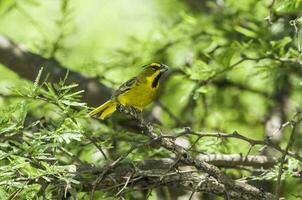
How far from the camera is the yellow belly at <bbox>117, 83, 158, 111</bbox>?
523cm

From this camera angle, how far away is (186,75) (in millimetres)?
5117

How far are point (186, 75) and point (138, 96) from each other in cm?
38

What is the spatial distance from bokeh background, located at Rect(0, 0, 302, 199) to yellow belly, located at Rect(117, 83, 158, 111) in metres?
0.20

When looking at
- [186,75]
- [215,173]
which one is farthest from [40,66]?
[215,173]

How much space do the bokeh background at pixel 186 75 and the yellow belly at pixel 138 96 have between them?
196 millimetres

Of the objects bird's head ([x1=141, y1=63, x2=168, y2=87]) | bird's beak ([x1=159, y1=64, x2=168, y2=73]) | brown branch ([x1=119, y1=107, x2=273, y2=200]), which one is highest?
bird's beak ([x1=159, y1=64, x2=168, y2=73])

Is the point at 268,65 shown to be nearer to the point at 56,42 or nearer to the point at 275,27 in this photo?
the point at 275,27

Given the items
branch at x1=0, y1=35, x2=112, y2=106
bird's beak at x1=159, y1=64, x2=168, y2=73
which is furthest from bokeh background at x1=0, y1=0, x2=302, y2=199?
bird's beak at x1=159, y1=64, x2=168, y2=73

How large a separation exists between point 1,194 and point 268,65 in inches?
80.1

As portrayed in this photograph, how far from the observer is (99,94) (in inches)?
229

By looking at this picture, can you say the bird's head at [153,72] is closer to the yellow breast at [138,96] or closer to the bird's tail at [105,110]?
the yellow breast at [138,96]

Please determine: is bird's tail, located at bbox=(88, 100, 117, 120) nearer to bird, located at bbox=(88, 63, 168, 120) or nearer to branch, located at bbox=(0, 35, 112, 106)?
bird, located at bbox=(88, 63, 168, 120)

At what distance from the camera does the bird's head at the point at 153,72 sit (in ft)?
17.6

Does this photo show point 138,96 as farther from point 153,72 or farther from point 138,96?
point 153,72
